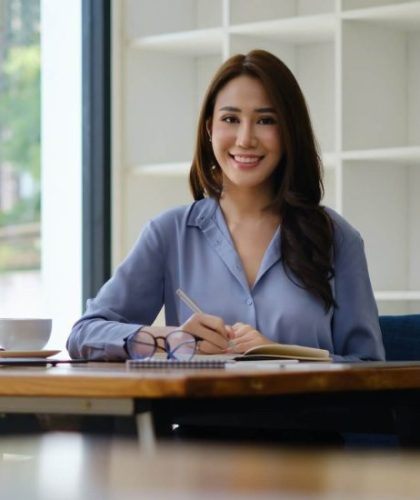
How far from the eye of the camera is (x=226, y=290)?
2.24 meters

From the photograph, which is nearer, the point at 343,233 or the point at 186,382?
the point at 186,382

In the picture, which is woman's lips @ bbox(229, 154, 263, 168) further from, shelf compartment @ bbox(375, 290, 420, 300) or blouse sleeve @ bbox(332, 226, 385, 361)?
shelf compartment @ bbox(375, 290, 420, 300)

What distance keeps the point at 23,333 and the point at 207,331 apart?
331 mm

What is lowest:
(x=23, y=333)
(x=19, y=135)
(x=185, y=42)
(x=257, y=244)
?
(x=23, y=333)

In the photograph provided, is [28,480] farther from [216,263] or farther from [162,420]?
[216,263]

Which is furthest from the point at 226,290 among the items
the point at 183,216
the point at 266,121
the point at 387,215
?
the point at 387,215

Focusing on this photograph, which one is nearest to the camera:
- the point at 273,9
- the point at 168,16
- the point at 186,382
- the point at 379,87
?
the point at 186,382

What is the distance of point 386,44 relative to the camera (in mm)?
3643

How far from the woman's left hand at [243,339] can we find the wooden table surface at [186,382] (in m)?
0.48

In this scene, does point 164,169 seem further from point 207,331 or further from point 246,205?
point 207,331

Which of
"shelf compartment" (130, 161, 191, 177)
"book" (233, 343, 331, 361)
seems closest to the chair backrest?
"book" (233, 343, 331, 361)

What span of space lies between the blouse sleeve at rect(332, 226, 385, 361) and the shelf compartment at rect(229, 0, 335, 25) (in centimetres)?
171

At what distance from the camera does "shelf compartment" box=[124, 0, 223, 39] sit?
13.5 feet

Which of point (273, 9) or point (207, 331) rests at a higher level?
point (273, 9)
